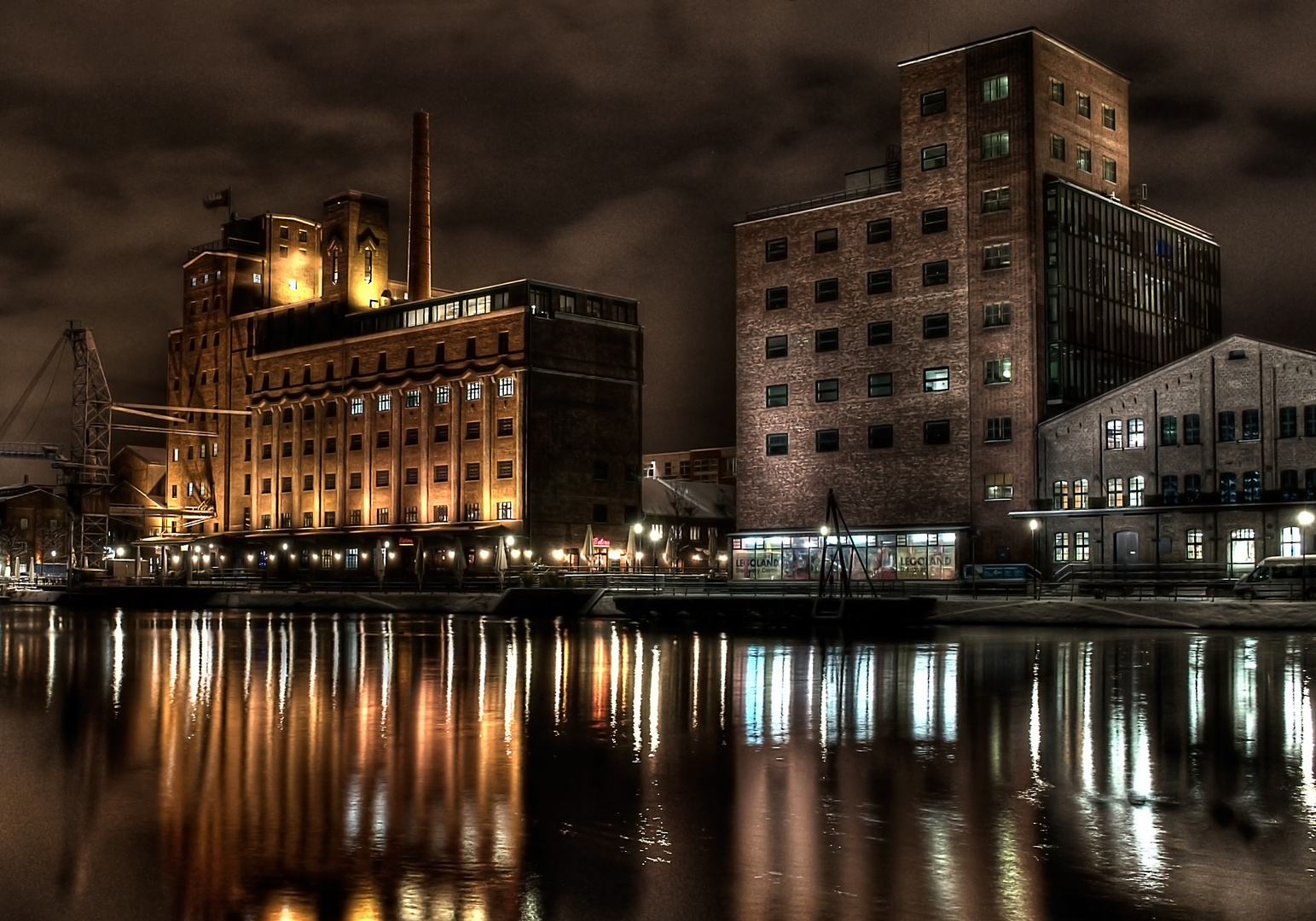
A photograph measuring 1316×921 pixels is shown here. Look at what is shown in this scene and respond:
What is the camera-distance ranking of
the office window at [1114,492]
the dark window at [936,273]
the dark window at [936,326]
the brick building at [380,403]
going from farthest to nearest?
the brick building at [380,403]
the dark window at [936,273]
the dark window at [936,326]
the office window at [1114,492]

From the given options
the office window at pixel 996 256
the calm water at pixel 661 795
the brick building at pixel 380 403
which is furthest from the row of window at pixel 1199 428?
the brick building at pixel 380 403

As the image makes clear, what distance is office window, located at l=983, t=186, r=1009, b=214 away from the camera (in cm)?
7144

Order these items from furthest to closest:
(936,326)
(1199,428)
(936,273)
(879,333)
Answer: (879,333), (936,273), (936,326), (1199,428)

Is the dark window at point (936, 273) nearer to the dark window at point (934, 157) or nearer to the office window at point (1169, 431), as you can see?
the dark window at point (934, 157)

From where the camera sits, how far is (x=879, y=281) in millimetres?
76125

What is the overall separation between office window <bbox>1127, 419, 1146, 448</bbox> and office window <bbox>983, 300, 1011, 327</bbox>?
899cm

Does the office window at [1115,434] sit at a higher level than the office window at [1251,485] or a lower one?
higher

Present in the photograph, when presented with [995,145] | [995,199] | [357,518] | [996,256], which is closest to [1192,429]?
[996,256]

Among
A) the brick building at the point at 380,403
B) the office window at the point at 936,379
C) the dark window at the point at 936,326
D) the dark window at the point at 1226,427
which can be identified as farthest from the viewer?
the brick building at the point at 380,403

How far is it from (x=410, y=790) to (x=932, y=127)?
66323 mm

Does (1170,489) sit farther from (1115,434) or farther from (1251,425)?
(1251,425)

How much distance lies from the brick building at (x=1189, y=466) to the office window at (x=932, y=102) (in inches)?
739

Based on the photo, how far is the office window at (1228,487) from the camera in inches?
2408

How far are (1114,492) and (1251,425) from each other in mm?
7300
